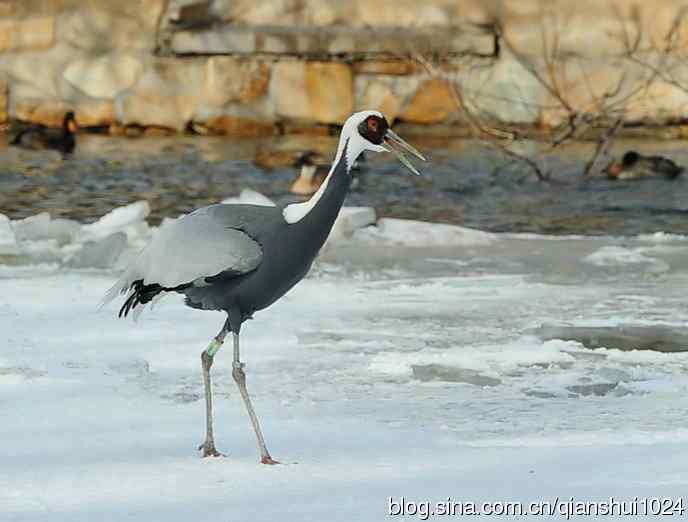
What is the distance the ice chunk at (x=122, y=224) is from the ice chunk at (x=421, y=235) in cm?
147

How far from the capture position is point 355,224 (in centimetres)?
1121

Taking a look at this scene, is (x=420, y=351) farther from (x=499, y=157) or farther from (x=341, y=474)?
(x=499, y=157)

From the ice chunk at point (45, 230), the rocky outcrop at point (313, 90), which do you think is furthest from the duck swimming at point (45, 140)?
the ice chunk at point (45, 230)

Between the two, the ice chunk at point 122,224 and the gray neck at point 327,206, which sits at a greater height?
the gray neck at point 327,206

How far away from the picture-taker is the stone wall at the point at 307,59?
67.5ft

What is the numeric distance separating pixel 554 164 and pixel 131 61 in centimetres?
616

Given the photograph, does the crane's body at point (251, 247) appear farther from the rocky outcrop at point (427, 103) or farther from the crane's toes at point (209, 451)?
the rocky outcrop at point (427, 103)

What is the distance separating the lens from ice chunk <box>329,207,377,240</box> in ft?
35.7

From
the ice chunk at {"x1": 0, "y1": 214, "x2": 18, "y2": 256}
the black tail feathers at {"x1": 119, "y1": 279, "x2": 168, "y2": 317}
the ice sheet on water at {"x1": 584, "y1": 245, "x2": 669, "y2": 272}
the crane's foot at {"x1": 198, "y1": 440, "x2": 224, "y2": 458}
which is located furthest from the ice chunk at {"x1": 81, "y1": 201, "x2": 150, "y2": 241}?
the crane's foot at {"x1": 198, "y1": 440, "x2": 224, "y2": 458}

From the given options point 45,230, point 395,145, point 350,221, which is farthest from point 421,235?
point 395,145

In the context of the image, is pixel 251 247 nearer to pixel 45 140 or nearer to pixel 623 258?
pixel 623 258

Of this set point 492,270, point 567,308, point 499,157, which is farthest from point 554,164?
point 567,308

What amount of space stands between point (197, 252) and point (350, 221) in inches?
243

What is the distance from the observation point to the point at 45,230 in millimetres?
10789
